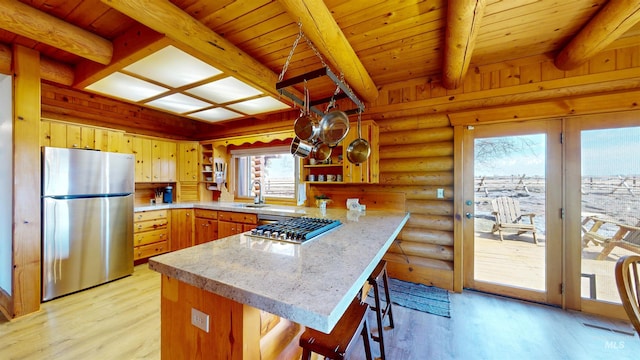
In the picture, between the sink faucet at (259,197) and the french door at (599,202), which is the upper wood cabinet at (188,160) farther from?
the french door at (599,202)

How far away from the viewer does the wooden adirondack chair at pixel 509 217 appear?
2.63m

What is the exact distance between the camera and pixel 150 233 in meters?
3.69

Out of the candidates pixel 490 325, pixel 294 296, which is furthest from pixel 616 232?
pixel 294 296

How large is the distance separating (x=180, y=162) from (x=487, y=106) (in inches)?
196

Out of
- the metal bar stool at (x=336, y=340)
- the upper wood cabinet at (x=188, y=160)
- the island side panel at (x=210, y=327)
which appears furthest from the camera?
the upper wood cabinet at (x=188, y=160)

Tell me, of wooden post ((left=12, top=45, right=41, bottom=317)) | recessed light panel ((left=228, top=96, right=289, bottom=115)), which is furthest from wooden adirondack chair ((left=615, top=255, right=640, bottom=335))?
wooden post ((left=12, top=45, right=41, bottom=317))

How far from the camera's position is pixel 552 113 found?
95.0 inches

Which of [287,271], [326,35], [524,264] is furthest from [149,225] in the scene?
[524,264]

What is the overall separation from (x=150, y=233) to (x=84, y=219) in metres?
0.98

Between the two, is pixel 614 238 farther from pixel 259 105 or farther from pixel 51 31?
pixel 51 31

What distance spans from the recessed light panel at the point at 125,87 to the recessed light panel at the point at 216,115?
78cm

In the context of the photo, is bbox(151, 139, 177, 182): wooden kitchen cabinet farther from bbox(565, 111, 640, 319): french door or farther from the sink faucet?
bbox(565, 111, 640, 319): french door

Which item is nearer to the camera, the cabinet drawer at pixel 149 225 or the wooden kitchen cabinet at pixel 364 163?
the wooden kitchen cabinet at pixel 364 163

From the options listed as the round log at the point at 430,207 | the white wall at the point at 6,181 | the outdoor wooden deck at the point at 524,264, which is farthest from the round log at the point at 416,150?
the white wall at the point at 6,181
